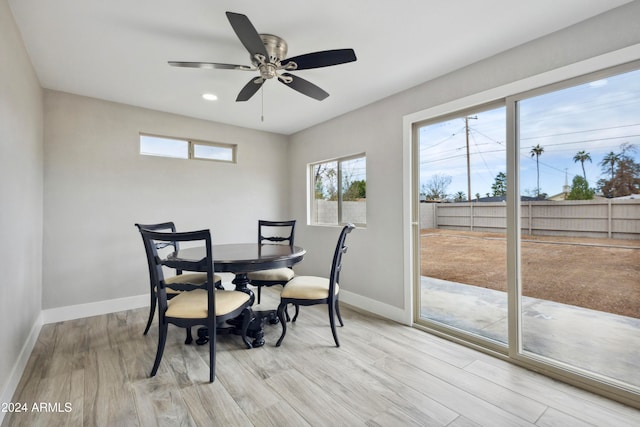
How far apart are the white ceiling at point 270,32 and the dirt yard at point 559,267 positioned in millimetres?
1517

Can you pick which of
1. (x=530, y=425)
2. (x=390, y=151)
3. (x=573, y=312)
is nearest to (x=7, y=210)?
(x=390, y=151)

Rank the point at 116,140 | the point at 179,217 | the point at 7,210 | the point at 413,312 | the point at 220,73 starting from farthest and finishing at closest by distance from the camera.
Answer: the point at 179,217 < the point at 116,140 < the point at 413,312 < the point at 220,73 < the point at 7,210

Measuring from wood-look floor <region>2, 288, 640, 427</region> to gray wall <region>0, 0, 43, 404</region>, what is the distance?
1.05ft

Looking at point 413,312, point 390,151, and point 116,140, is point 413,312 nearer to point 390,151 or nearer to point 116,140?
point 390,151

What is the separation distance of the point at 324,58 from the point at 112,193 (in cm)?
299

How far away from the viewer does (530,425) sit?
157 centimetres

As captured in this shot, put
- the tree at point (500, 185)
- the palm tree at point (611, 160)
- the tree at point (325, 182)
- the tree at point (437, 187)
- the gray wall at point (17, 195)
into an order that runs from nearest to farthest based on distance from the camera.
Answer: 1. the gray wall at point (17, 195)
2. the palm tree at point (611, 160)
3. the tree at point (500, 185)
4. the tree at point (437, 187)
5. the tree at point (325, 182)

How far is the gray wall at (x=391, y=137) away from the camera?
189 centimetres

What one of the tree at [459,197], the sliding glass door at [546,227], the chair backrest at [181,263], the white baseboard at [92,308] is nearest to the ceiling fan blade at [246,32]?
the chair backrest at [181,263]

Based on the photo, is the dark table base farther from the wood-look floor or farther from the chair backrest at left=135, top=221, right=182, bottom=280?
the chair backrest at left=135, top=221, right=182, bottom=280

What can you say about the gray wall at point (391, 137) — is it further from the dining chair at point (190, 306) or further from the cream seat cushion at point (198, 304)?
the dining chair at point (190, 306)

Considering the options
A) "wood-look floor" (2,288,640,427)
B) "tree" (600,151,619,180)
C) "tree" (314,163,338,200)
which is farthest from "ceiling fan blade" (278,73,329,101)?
"wood-look floor" (2,288,640,427)

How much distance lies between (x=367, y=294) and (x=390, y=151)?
1.69m

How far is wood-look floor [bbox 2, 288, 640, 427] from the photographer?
5.36 feet
